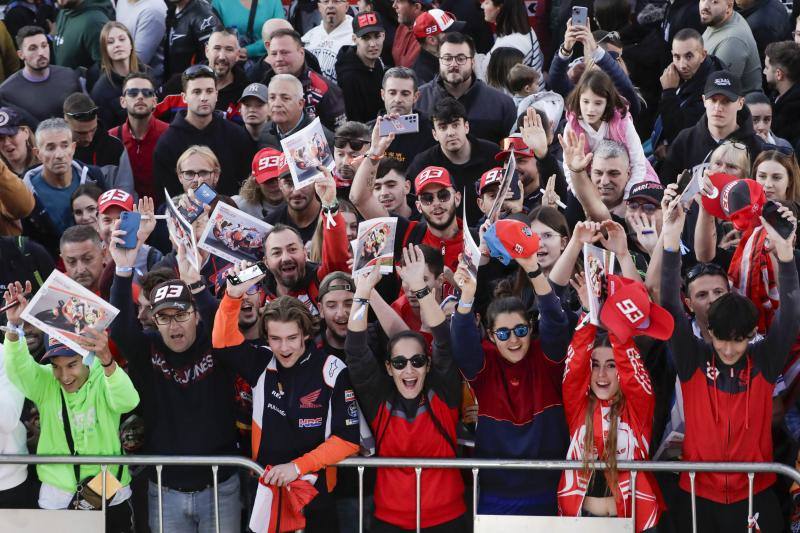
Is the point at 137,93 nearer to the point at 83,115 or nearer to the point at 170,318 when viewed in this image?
the point at 83,115

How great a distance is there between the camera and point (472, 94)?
10453 mm

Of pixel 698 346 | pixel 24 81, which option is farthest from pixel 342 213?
pixel 24 81

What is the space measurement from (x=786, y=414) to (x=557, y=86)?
4.15 meters

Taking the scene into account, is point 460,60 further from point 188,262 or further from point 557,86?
point 188,262

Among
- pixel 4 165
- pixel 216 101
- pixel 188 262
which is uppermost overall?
pixel 216 101

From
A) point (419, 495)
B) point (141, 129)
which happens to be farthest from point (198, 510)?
point (141, 129)

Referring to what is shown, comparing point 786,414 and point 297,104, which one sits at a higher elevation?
point 297,104

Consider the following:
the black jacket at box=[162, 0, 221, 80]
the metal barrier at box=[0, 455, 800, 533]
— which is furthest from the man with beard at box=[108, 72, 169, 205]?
the metal barrier at box=[0, 455, 800, 533]

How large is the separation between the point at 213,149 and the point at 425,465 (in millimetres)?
4187

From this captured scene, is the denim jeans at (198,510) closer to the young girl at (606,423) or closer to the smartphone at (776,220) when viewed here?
the young girl at (606,423)

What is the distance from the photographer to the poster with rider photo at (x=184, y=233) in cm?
757

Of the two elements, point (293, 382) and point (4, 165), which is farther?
point (4, 165)

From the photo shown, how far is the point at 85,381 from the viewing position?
291 inches

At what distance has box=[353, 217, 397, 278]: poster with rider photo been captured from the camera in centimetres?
727
